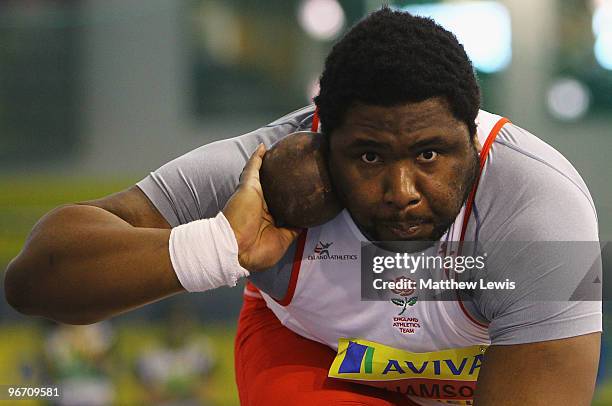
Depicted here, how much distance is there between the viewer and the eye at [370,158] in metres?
1.72

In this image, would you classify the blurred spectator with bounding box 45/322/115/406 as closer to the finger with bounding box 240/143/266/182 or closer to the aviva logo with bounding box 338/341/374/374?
the aviva logo with bounding box 338/341/374/374

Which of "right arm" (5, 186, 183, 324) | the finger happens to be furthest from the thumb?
"right arm" (5, 186, 183, 324)

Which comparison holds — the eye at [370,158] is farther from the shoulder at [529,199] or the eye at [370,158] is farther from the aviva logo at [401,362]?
the aviva logo at [401,362]

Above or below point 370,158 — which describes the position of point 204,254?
below

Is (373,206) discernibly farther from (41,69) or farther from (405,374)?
(41,69)

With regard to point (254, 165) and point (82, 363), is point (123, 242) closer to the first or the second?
point (254, 165)

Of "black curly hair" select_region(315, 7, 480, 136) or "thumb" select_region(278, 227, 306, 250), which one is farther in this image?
"thumb" select_region(278, 227, 306, 250)

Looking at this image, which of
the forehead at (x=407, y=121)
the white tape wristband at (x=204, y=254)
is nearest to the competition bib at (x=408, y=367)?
the white tape wristband at (x=204, y=254)

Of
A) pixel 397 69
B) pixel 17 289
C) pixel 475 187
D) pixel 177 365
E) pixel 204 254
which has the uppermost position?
pixel 397 69

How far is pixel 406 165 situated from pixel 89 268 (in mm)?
613

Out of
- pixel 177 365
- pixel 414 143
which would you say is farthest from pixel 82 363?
pixel 414 143

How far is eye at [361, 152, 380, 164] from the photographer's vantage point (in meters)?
1.72

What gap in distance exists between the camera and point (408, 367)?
1.99 metres
